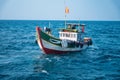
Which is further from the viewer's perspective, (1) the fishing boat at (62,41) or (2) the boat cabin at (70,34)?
(2) the boat cabin at (70,34)

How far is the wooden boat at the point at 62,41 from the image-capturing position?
135ft

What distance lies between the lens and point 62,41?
42.3 m

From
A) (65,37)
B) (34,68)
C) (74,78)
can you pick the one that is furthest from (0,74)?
(65,37)

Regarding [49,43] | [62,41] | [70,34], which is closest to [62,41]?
[62,41]

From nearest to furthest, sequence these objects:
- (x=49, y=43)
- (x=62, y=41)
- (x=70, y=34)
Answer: (x=49, y=43) → (x=62, y=41) → (x=70, y=34)

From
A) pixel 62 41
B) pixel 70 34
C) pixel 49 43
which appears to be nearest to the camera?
pixel 49 43

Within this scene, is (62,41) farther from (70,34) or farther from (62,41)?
(70,34)

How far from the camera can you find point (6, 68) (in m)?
32.8

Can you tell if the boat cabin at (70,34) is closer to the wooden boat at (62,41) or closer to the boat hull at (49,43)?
the wooden boat at (62,41)

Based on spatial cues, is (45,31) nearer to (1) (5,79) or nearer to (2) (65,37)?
(2) (65,37)

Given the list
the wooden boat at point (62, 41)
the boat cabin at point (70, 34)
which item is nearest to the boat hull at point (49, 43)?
the wooden boat at point (62, 41)

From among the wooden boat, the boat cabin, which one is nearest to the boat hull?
the wooden boat

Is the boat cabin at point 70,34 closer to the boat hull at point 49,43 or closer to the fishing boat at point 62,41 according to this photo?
the fishing boat at point 62,41

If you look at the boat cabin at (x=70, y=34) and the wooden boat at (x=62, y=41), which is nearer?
the wooden boat at (x=62, y=41)
